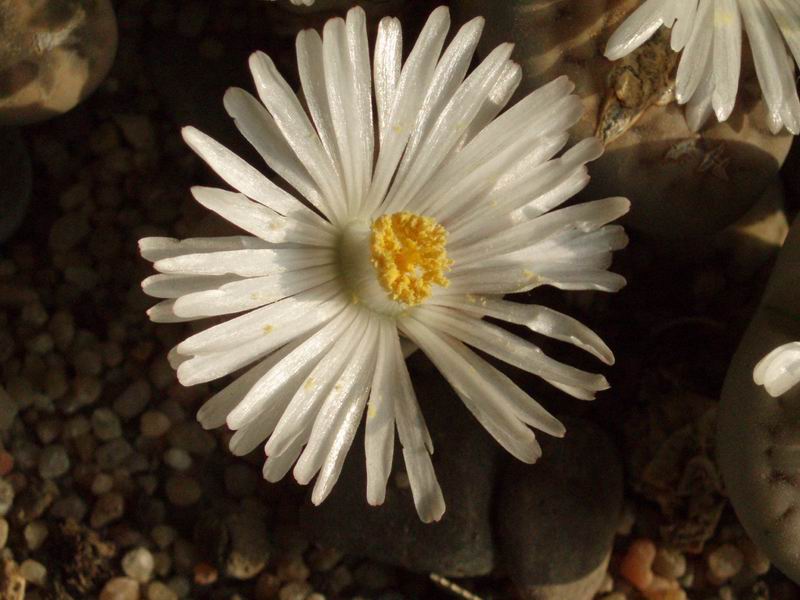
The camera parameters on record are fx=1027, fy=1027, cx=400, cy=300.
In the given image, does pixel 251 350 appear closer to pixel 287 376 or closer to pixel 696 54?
pixel 287 376

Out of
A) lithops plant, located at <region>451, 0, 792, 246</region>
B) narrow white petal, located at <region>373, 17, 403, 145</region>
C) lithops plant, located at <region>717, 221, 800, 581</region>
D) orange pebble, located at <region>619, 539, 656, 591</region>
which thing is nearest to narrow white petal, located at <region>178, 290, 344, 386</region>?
narrow white petal, located at <region>373, 17, 403, 145</region>

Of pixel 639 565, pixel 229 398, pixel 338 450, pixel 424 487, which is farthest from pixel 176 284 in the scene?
pixel 639 565

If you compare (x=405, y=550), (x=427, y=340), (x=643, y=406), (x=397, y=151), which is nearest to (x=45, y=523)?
(x=405, y=550)

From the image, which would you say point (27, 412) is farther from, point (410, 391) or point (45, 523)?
point (410, 391)

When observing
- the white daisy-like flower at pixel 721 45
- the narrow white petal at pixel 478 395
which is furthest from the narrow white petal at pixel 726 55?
the narrow white petal at pixel 478 395

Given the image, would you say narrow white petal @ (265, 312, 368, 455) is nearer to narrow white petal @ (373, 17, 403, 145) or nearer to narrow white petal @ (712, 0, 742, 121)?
narrow white petal @ (373, 17, 403, 145)
